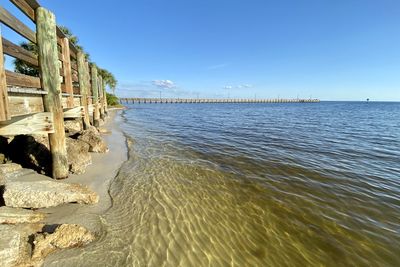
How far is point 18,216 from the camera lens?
3365 millimetres

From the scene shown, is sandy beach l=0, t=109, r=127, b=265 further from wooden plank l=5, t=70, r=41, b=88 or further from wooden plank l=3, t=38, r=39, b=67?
wooden plank l=3, t=38, r=39, b=67

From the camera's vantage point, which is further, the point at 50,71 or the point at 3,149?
the point at 3,149

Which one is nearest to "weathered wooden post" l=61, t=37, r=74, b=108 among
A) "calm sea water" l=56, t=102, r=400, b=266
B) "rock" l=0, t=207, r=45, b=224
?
"calm sea water" l=56, t=102, r=400, b=266

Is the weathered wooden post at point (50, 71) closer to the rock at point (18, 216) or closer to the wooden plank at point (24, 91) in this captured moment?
the wooden plank at point (24, 91)

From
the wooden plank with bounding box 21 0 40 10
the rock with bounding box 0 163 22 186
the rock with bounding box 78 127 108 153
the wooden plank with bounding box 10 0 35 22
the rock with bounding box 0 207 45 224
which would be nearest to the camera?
the rock with bounding box 0 207 45 224

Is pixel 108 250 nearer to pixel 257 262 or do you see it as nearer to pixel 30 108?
pixel 257 262

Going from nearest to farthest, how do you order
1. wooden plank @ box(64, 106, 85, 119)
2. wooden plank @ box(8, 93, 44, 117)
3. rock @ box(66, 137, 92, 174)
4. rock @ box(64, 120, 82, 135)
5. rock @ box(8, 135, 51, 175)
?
wooden plank @ box(8, 93, 44, 117) → rock @ box(8, 135, 51, 175) → rock @ box(66, 137, 92, 174) → wooden plank @ box(64, 106, 85, 119) → rock @ box(64, 120, 82, 135)

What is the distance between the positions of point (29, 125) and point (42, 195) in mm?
1303

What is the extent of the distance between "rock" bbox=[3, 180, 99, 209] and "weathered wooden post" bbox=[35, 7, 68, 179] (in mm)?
1091

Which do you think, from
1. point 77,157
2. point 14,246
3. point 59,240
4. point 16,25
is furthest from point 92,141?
point 14,246

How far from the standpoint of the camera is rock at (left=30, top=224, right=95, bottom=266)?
9.20 ft

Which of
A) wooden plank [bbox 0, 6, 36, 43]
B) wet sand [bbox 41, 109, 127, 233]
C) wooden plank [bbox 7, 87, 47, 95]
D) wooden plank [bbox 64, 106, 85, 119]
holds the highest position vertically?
wooden plank [bbox 0, 6, 36, 43]

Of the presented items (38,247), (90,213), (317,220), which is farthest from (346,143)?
(38,247)

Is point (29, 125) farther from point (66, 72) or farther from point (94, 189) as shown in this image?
point (66, 72)
